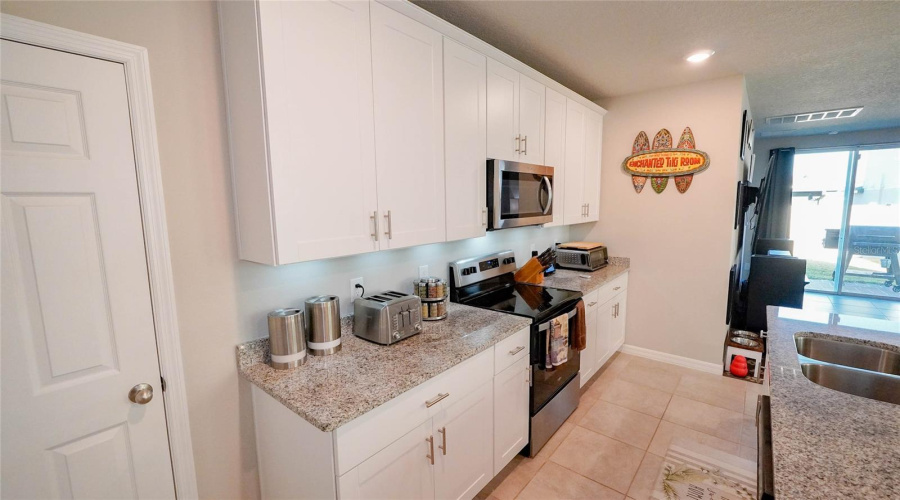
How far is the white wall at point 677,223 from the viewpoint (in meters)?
3.04

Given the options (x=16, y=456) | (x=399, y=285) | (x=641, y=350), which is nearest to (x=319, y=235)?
(x=399, y=285)

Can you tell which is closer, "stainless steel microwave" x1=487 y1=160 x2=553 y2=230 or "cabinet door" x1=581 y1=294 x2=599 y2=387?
"stainless steel microwave" x1=487 y1=160 x2=553 y2=230

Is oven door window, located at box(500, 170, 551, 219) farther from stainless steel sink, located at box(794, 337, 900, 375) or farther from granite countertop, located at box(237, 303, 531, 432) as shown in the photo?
stainless steel sink, located at box(794, 337, 900, 375)

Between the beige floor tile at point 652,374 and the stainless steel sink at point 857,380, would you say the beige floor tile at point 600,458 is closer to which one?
the beige floor tile at point 652,374

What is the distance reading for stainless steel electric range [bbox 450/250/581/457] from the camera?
2.10 metres

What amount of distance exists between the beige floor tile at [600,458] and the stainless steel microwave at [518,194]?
57.2 inches

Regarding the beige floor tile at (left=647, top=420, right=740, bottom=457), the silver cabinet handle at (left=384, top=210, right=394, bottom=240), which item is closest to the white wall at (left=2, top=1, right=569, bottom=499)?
the silver cabinet handle at (left=384, top=210, right=394, bottom=240)

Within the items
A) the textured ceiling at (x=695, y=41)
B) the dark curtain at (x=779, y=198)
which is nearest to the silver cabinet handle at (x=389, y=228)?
the textured ceiling at (x=695, y=41)

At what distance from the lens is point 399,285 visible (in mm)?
2082

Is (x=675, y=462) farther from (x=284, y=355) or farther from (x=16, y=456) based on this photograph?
(x=16, y=456)

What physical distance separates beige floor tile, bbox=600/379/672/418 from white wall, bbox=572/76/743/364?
2.33ft

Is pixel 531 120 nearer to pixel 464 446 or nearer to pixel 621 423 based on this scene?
pixel 464 446

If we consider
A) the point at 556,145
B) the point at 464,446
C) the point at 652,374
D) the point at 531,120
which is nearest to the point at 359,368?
the point at 464,446

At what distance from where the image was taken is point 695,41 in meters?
2.29
